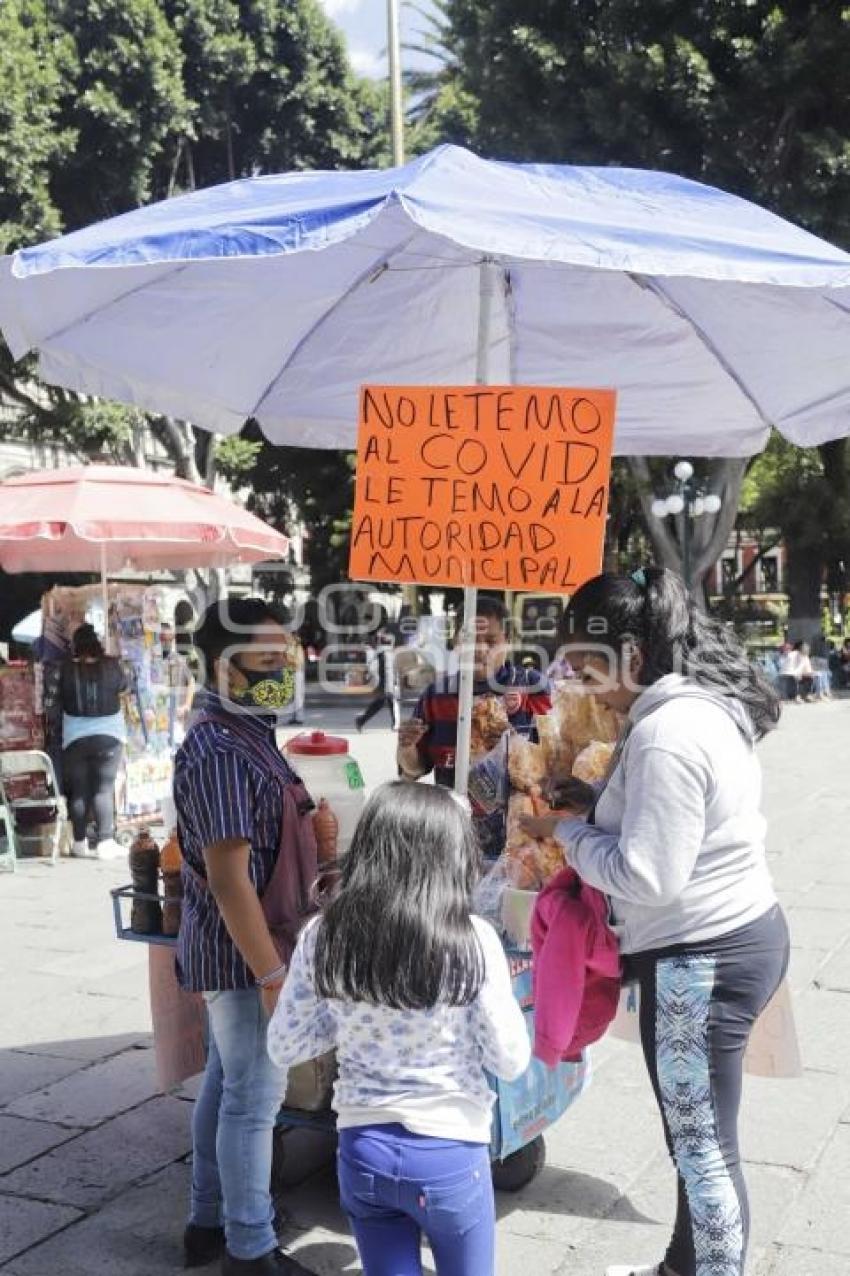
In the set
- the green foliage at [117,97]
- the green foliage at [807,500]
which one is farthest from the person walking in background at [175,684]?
the green foliage at [807,500]

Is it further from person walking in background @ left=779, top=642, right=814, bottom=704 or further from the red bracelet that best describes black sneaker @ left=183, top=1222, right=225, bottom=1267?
person walking in background @ left=779, top=642, right=814, bottom=704

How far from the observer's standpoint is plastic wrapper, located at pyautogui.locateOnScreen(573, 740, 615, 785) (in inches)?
127

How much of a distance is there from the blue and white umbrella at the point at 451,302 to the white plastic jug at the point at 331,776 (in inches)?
13.4

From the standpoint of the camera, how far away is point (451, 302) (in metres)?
4.25

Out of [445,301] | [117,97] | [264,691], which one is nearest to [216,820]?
[264,691]

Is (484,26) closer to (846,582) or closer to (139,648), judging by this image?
(139,648)

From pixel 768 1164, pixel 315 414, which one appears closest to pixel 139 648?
pixel 315 414

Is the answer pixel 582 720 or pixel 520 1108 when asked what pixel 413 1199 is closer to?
pixel 520 1108

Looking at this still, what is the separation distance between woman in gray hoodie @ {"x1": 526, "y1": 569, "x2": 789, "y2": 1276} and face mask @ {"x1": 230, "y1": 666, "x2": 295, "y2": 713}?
771 millimetres

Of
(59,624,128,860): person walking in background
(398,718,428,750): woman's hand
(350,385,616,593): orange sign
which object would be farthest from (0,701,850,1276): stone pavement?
(59,624,128,860): person walking in background

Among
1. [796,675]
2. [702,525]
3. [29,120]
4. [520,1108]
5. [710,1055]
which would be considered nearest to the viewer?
[710,1055]

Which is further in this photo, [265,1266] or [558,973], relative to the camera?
→ [265,1266]

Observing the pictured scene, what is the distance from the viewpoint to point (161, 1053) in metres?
3.73

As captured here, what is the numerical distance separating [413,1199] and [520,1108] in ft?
3.95
